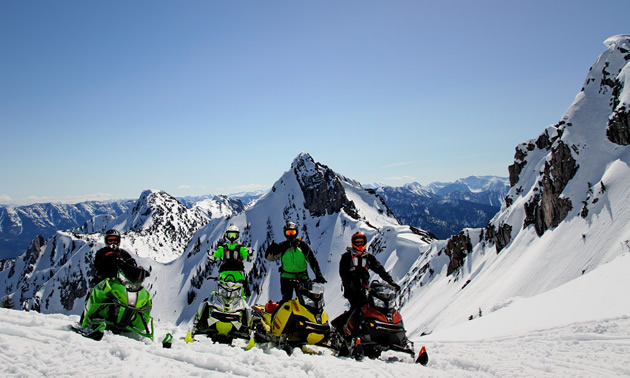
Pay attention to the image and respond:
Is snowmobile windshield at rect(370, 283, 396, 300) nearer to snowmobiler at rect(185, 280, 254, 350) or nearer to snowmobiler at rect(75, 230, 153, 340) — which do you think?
snowmobiler at rect(185, 280, 254, 350)

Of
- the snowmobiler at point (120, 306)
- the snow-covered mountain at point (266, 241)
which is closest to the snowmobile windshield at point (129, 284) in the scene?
the snowmobiler at point (120, 306)

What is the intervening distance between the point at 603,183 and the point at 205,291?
146m

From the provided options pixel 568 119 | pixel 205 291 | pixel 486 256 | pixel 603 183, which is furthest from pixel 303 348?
pixel 205 291

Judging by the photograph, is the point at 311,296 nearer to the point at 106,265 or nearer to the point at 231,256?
the point at 231,256

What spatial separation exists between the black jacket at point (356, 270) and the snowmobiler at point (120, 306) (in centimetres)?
518

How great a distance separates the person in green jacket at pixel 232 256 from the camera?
35.9ft

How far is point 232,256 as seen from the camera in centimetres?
1126

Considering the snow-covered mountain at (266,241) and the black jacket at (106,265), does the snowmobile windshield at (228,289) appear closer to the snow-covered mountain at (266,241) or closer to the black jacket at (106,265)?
the black jacket at (106,265)

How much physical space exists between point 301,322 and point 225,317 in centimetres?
210

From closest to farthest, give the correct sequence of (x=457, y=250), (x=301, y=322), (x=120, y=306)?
(x=120, y=306) → (x=301, y=322) → (x=457, y=250)

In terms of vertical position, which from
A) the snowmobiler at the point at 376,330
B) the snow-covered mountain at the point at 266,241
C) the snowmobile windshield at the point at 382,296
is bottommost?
the snow-covered mountain at the point at 266,241

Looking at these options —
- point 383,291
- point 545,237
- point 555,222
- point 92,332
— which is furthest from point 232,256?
point 555,222

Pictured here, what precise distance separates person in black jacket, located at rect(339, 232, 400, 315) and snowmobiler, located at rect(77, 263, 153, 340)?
5.17 m

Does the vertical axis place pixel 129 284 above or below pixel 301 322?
above
